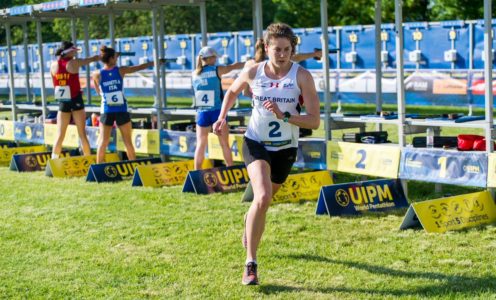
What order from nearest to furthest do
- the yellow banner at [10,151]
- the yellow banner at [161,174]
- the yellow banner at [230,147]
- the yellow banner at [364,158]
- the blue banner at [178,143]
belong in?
the yellow banner at [364,158], the yellow banner at [161,174], the yellow banner at [230,147], the blue banner at [178,143], the yellow banner at [10,151]

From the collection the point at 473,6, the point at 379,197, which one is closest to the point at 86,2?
the point at 379,197

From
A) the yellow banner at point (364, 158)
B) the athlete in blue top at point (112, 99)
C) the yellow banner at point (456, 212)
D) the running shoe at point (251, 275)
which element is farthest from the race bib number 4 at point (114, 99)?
the running shoe at point (251, 275)

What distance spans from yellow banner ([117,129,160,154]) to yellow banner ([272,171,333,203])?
348 cm

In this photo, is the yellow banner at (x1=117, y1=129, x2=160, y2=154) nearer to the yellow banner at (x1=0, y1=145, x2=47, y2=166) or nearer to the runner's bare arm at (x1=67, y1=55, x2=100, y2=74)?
the runner's bare arm at (x1=67, y1=55, x2=100, y2=74)

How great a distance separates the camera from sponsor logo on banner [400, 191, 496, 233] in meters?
8.44

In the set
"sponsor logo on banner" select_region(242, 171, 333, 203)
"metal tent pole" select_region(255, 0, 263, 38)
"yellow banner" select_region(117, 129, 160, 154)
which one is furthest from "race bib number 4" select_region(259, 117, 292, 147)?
"yellow banner" select_region(117, 129, 160, 154)

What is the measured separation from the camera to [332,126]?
1111 centimetres

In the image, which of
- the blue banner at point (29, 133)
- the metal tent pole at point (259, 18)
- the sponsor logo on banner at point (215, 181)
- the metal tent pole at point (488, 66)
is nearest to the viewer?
the metal tent pole at point (488, 66)

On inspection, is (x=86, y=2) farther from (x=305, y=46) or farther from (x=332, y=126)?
(x=305, y=46)

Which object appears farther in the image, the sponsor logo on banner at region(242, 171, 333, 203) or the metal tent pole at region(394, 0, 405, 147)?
the sponsor logo on banner at region(242, 171, 333, 203)

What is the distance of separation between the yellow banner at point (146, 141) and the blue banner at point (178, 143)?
117 millimetres

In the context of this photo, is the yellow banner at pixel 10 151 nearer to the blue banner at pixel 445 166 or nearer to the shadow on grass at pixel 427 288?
the blue banner at pixel 445 166

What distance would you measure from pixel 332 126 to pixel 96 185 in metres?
3.44

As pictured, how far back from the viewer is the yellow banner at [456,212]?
8438mm
